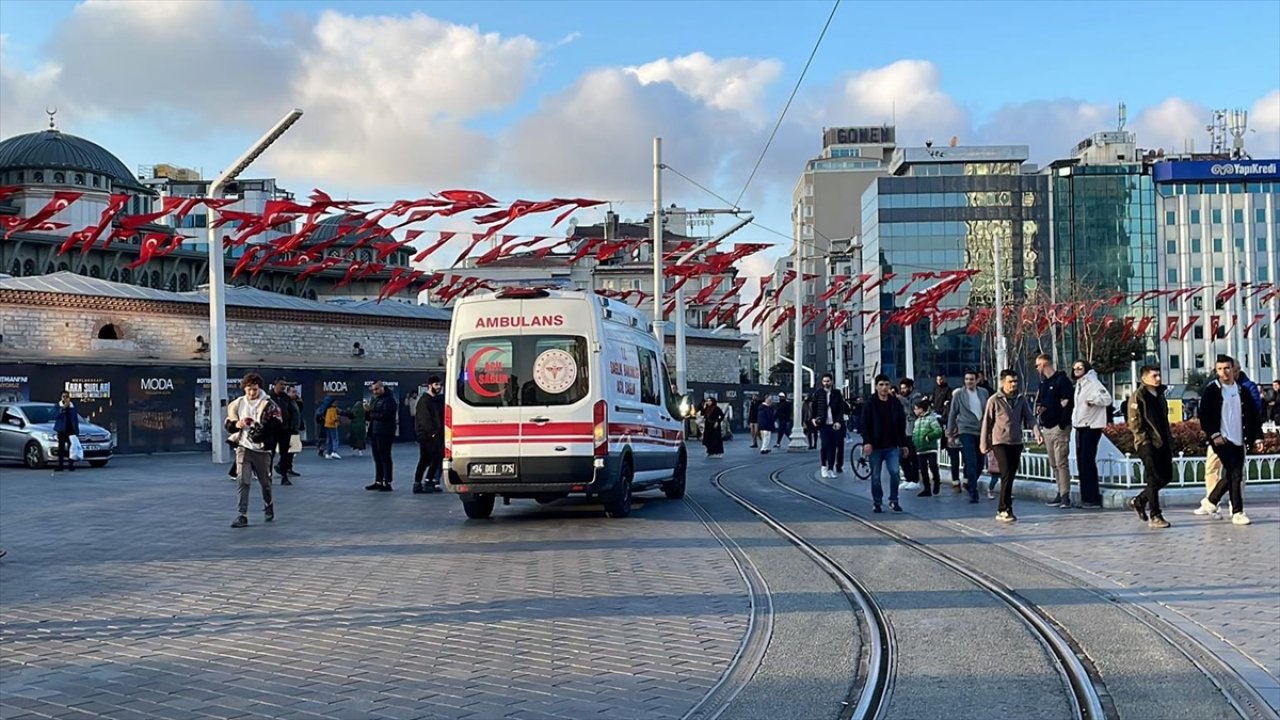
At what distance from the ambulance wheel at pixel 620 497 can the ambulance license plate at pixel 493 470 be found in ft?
3.96

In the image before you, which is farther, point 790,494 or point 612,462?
point 790,494

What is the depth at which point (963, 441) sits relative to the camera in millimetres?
18969

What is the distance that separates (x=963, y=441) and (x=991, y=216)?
88.8 m

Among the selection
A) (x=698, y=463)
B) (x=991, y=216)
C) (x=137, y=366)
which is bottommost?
(x=698, y=463)

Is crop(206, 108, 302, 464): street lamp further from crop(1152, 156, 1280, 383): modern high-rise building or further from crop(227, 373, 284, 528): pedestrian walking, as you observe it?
crop(1152, 156, 1280, 383): modern high-rise building

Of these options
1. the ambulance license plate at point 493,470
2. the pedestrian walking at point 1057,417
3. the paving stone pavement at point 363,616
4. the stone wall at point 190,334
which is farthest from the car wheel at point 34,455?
the pedestrian walking at point 1057,417

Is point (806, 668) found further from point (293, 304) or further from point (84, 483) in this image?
point (293, 304)

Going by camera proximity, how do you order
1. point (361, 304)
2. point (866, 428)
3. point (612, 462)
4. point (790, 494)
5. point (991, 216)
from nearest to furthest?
point (612, 462)
point (866, 428)
point (790, 494)
point (361, 304)
point (991, 216)

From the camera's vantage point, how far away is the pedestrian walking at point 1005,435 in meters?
16.2

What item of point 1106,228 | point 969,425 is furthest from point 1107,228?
point 969,425

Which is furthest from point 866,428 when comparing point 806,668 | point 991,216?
point 991,216

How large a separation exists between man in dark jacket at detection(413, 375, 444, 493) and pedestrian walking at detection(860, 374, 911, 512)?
7060 mm

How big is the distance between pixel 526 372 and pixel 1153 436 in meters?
7.06

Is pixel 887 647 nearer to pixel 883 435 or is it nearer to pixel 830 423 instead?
pixel 883 435
